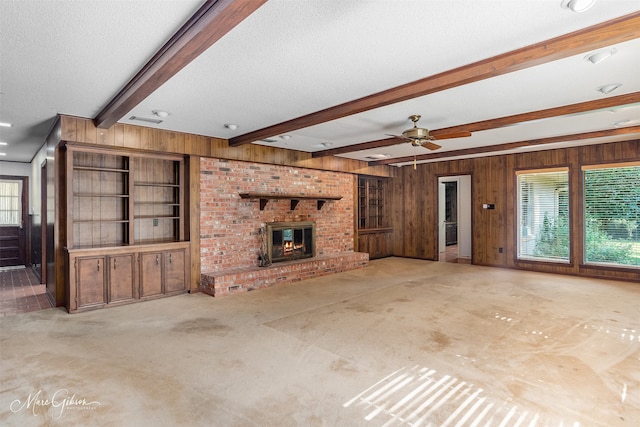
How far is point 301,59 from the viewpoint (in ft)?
8.99

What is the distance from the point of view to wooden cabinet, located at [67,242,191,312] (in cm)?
439

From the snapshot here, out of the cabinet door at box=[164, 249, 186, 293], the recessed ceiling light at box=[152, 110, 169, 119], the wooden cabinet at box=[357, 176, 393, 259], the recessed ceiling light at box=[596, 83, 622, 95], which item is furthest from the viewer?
the wooden cabinet at box=[357, 176, 393, 259]

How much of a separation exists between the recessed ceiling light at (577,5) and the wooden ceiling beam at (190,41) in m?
1.77

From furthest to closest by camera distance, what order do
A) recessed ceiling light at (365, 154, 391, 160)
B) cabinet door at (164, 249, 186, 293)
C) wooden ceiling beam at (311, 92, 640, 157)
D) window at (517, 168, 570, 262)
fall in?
recessed ceiling light at (365, 154, 391, 160), window at (517, 168, 570, 262), cabinet door at (164, 249, 186, 293), wooden ceiling beam at (311, 92, 640, 157)

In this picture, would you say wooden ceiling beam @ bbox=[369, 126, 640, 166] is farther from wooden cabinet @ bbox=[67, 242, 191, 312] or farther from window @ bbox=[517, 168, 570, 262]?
wooden cabinet @ bbox=[67, 242, 191, 312]

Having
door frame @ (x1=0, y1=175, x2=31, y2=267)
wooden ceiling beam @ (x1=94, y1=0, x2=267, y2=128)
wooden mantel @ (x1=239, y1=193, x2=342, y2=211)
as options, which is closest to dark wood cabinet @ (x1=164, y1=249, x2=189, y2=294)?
wooden mantel @ (x1=239, y1=193, x2=342, y2=211)

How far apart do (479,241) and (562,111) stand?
14.3 ft

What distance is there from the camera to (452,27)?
2248mm

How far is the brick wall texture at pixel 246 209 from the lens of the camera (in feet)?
18.5

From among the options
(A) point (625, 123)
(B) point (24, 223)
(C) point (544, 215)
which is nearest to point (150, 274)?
(B) point (24, 223)

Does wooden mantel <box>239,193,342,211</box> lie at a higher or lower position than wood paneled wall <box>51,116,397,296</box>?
lower

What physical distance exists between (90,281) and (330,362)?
353cm

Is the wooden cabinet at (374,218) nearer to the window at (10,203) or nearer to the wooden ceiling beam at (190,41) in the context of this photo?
the wooden ceiling beam at (190,41)

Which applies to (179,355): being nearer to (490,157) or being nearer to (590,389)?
(590,389)
